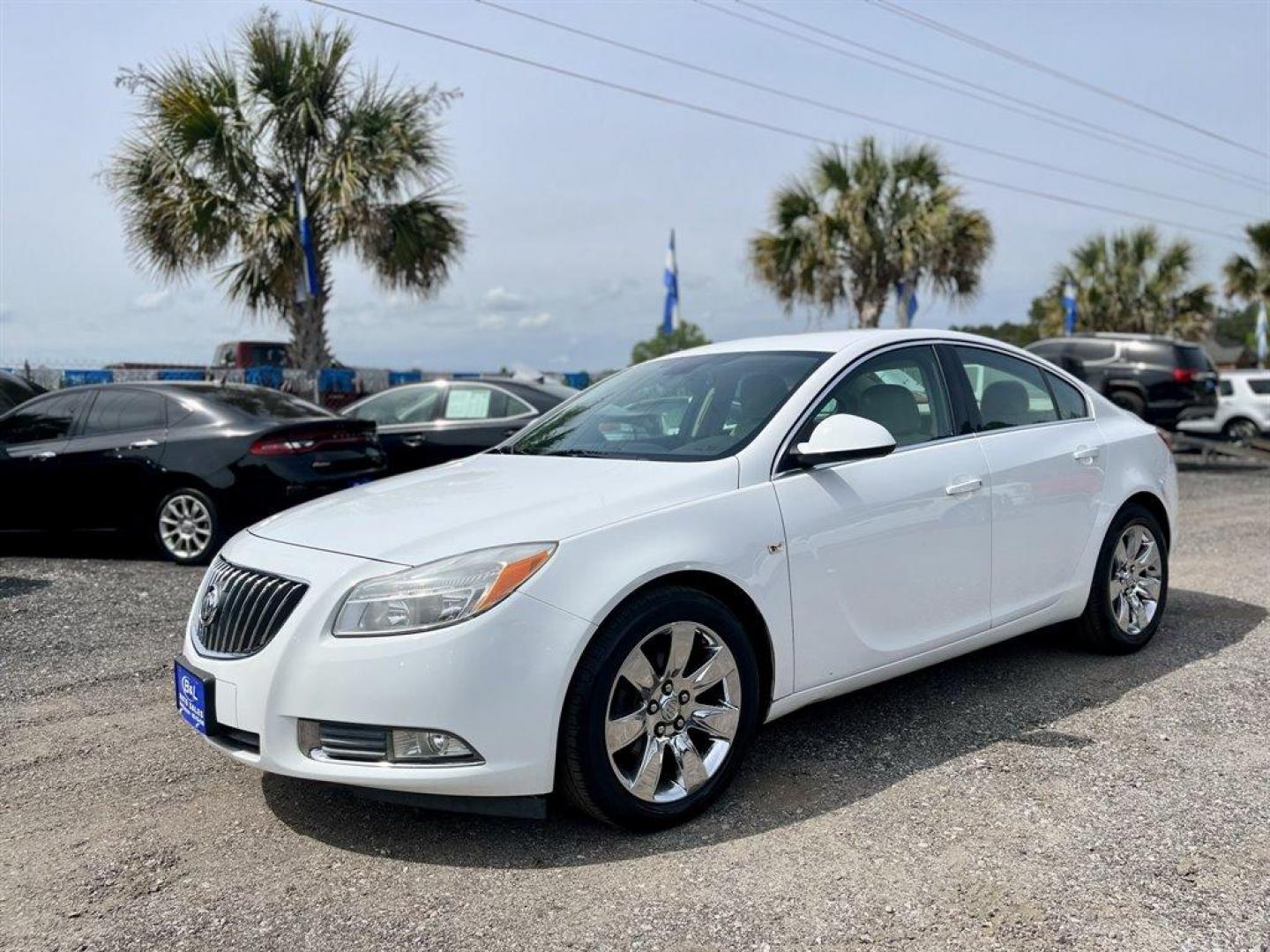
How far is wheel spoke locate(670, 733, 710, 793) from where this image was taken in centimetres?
328

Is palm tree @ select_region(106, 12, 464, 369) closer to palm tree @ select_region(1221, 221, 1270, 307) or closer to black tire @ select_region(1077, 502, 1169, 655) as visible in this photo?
black tire @ select_region(1077, 502, 1169, 655)

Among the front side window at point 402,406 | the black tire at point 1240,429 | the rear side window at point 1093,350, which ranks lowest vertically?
the black tire at point 1240,429

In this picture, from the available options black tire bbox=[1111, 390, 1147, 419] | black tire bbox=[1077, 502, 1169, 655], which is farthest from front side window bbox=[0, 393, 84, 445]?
black tire bbox=[1111, 390, 1147, 419]

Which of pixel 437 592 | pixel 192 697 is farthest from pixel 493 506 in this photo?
pixel 192 697

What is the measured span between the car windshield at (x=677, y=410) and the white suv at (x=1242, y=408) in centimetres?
1720

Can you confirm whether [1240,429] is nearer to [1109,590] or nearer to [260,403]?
[1109,590]

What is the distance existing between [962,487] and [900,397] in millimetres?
414

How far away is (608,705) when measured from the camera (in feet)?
10.1

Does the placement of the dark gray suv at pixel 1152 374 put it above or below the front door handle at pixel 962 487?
above

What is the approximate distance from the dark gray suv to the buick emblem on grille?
48.9ft

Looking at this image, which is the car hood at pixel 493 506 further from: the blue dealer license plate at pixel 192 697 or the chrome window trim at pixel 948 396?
the blue dealer license plate at pixel 192 697

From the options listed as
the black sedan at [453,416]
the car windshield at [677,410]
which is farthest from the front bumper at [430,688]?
the black sedan at [453,416]

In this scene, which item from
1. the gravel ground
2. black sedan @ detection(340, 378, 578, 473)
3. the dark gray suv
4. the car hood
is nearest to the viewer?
the gravel ground

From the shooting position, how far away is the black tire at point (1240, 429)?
1916 centimetres
